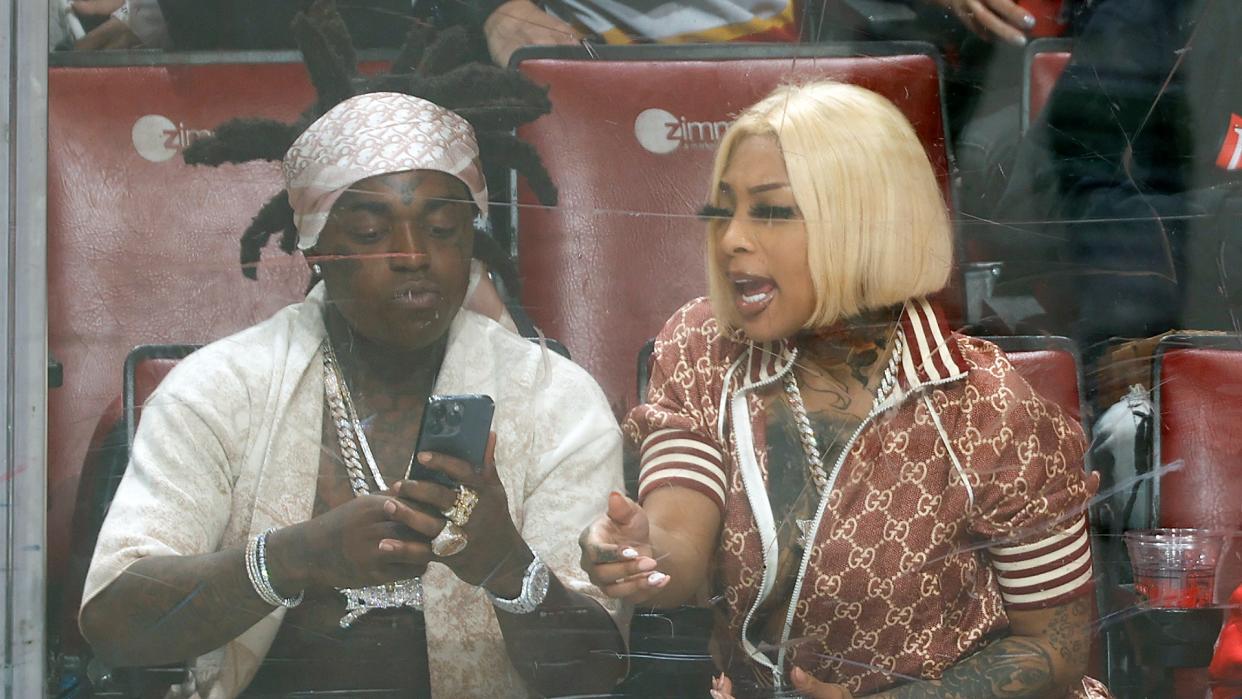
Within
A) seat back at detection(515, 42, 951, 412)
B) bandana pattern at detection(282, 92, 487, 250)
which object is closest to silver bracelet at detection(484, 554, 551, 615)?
seat back at detection(515, 42, 951, 412)

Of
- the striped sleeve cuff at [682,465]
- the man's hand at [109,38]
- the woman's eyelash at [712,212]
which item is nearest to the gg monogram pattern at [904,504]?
the striped sleeve cuff at [682,465]

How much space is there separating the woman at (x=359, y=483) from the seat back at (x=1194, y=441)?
75cm

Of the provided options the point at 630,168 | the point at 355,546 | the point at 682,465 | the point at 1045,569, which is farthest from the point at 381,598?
the point at 1045,569

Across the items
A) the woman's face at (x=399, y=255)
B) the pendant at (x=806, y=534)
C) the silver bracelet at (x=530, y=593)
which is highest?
the woman's face at (x=399, y=255)

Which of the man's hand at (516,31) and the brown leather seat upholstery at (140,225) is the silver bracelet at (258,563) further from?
the man's hand at (516,31)

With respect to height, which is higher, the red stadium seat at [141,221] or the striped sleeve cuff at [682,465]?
the red stadium seat at [141,221]

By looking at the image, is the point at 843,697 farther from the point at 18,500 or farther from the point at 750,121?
the point at 18,500

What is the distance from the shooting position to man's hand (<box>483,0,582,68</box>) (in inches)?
63.2

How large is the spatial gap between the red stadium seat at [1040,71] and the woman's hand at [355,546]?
3.09 feet

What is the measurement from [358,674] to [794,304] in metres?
0.72

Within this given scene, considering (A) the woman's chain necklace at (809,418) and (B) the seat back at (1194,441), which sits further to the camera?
(B) the seat back at (1194,441)

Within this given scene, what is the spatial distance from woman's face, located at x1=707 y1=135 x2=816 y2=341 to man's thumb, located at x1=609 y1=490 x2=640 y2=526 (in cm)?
26

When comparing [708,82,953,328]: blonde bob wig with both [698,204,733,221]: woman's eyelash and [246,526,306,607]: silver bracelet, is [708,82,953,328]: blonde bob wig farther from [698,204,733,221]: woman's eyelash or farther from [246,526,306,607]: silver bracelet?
[246,526,306,607]: silver bracelet

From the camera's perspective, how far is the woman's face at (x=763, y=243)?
5.11 feet
